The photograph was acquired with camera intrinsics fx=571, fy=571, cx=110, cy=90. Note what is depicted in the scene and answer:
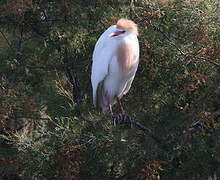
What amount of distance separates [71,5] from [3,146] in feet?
4.36

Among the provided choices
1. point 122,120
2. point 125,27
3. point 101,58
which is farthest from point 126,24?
point 122,120

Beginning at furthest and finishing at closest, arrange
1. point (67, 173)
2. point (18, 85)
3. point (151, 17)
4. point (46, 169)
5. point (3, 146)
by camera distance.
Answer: point (3, 146) < point (18, 85) < point (151, 17) < point (46, 169) < point (67, 173)

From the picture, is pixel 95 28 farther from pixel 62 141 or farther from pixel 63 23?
pixel 62 141

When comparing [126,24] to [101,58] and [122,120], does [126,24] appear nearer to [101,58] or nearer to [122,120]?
[101,58]

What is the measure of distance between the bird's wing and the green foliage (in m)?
0.21

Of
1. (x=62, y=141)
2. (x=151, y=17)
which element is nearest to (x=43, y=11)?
(x=151, y=17)

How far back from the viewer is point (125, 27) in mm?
Answer: 3988

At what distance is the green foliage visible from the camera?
11.3 ft

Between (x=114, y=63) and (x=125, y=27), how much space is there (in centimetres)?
43

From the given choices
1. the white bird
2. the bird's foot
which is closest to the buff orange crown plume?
the white bird

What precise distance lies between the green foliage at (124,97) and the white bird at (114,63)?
8 cm

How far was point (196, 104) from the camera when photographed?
3.66m

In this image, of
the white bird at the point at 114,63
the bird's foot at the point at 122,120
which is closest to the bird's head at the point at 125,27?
the white bird at the point at 114,63

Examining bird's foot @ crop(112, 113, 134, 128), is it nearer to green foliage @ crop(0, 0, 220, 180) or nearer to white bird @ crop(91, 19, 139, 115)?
green foliage @ crop(0, 0, 220, 180)
